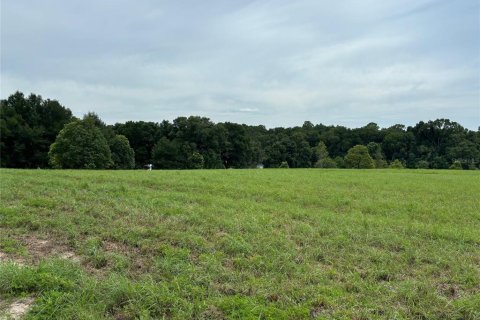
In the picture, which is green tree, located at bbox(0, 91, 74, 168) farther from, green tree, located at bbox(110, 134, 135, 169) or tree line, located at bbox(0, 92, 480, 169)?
green tree, located at bbox(110, 134, 135, 169)

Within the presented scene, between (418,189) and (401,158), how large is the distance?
225ft

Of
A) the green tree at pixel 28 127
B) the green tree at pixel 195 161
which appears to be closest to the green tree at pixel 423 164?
the green tree at pixel 195 161

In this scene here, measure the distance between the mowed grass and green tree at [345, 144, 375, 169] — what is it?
4851 centimetres

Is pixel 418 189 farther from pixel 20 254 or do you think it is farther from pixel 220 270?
pixel 20 254

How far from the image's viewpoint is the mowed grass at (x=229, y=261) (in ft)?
11.4

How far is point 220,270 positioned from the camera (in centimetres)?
430

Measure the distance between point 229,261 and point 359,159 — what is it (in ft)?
181

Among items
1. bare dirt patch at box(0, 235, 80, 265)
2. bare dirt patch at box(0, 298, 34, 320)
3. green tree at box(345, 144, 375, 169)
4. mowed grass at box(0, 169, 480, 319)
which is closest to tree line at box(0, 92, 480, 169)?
green tree at box(345, 144, 375, 169)

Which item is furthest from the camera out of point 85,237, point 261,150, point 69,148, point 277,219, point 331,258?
point 261,150

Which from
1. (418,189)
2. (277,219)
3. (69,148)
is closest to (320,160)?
(69,148)

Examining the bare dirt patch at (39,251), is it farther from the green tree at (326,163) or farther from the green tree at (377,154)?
the green tree at (377,154)

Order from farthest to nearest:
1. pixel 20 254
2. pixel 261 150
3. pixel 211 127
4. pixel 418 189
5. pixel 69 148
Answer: pixel 261 150, pixel 211 127, pixel 69 148, pixel 418 189, pixel 20 254

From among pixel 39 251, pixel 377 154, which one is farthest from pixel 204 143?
pixel 39 251

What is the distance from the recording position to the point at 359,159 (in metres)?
56.5
